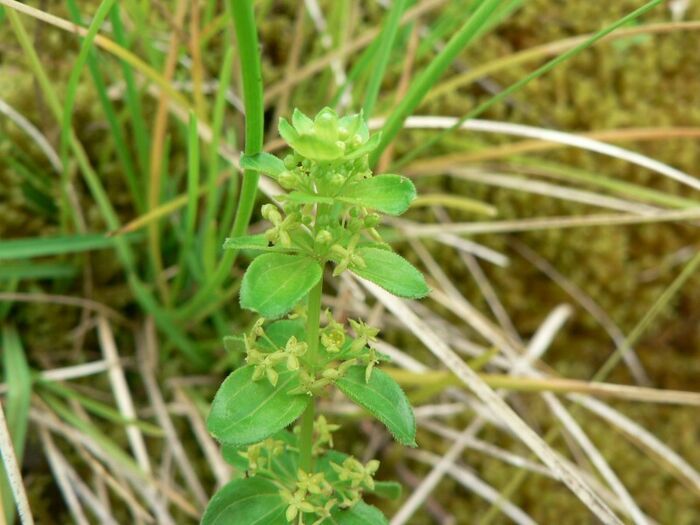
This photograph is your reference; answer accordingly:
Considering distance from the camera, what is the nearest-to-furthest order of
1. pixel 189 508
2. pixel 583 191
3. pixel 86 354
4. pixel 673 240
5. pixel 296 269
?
pixel 296 269 < pixel 189 508 < pixel 86 354 < pixel 583 191 < pixel 673 240

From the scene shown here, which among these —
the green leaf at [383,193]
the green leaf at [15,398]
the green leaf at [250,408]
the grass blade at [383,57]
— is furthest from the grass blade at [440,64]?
the green leaf at [15,398]

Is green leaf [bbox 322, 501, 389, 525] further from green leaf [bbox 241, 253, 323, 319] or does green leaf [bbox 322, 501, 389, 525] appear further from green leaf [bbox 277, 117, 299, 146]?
green leaf [bbox 277, 117, 299, 146]

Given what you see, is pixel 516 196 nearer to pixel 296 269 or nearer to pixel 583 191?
pixel 583 191

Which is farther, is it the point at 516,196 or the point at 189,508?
the point at 516,196

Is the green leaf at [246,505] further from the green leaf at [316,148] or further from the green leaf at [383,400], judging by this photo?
the green leaf at [316,148]

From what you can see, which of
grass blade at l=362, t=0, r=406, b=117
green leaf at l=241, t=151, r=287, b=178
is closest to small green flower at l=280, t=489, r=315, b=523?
green leaf at l=241, t=151, r=287, b=178

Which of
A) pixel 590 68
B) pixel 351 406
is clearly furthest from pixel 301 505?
pixel 590 68

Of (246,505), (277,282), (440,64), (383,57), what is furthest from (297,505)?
(383,57)
